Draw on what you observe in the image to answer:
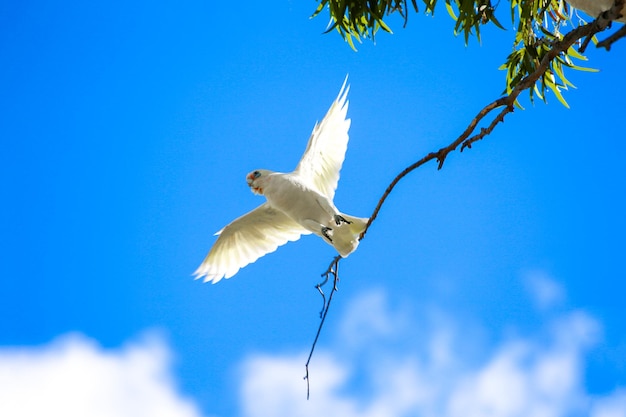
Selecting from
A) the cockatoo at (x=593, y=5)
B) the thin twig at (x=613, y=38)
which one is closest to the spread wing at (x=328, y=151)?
the cockatoo at (x=593, y=5)

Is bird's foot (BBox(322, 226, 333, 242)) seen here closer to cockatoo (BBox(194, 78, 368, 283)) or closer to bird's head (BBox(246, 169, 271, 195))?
cockatoo (BBox(194, 78, 368, 283))

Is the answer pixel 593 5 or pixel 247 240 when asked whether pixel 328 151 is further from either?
pixel 593 5

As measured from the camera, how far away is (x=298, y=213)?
2791mm

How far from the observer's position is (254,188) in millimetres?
3035

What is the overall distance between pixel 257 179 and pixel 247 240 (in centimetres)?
52

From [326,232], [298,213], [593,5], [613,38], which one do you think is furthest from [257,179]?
[613,38]

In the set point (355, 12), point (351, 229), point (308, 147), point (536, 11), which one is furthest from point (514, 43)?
point (351, 229)

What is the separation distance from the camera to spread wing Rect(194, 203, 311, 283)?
10.9 ft

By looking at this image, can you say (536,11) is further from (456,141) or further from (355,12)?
(456,141)

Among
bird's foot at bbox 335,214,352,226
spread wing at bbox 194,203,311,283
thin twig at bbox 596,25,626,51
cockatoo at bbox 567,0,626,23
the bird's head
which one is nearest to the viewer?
thin twig at bbox 596,25,626,51

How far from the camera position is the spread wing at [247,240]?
3.31m

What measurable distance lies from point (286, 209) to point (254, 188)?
0.25 meters

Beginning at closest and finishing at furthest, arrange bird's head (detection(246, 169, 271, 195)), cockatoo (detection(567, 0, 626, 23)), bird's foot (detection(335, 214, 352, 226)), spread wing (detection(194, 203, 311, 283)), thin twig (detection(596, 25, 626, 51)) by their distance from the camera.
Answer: thin twig (detection(596, 25, 626, 51))
cockatoo (detection(567, 0, 626, 23))
bird's foot (detection(335, 214, 352, 226))
bird's head (detection(246, 169, 271, 195))
spread wing (detection(194, 203, 311, 283))

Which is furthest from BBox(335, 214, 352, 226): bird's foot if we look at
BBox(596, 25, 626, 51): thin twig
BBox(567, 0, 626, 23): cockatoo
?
BBox(596, 25, 626, 51): thin twig
